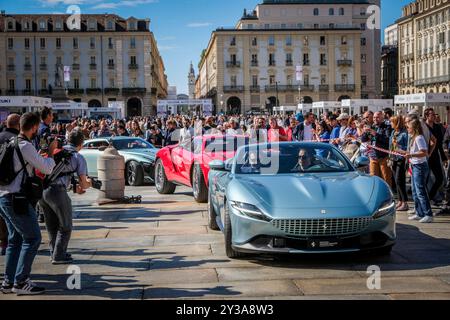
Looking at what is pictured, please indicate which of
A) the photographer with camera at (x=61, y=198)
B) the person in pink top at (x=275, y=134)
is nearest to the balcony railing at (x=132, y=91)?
the person in pink top at (x=275, y=134)

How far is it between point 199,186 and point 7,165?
21.8 ft

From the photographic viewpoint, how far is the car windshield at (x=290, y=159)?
816 centimetres

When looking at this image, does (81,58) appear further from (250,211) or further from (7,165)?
(7,165)

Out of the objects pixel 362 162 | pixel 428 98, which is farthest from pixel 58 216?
pixel 428 98

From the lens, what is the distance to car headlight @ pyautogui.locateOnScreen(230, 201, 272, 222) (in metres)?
6.80

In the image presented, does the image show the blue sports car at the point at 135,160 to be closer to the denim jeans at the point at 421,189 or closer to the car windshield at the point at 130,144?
the car windshield at the point at 130,144

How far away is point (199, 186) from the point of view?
40.6 feet

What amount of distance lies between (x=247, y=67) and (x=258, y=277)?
302ft

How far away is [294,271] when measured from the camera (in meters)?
6.68

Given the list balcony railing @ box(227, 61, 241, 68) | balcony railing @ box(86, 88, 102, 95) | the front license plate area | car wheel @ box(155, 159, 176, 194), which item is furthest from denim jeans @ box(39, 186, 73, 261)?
balcony railing @ box(227, 61, 241, 68)

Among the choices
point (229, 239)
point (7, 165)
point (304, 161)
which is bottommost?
point (229, 239)

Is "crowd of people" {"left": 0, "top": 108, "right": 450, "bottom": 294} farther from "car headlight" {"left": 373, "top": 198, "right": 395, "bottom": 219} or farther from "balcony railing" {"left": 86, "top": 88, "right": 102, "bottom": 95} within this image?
"balcony railing" {"left": 86, "top": 88, "right": 102, "bottom": 95}

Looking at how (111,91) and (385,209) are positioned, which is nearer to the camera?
(385,209)

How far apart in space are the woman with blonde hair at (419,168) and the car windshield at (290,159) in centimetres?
205
